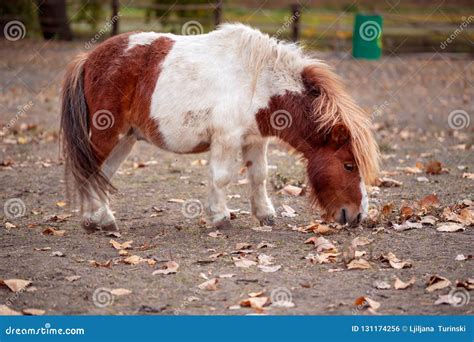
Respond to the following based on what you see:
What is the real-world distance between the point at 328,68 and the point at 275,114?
75 centimetres

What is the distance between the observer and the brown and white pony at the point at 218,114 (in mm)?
6562

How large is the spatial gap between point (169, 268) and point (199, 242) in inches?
32.3

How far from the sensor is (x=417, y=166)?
952 centimetres

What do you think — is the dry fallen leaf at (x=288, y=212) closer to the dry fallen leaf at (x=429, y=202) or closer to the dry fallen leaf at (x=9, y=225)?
the dry fallen leaf at (x=429, y=202)

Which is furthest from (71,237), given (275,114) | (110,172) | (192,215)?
(275,114)

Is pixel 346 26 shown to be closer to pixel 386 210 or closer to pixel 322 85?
pixel 386 210

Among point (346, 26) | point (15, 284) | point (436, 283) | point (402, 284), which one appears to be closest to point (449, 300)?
point (436, 283)

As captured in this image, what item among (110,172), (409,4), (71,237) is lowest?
(71,237)

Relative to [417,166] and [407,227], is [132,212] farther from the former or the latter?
[417,166]

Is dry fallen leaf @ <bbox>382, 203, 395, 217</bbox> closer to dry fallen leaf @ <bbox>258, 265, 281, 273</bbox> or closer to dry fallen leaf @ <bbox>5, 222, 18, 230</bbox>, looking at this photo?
dry fallen leaf @ <bbox>258, 265, 281, 273</bbox>

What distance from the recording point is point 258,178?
7051mm

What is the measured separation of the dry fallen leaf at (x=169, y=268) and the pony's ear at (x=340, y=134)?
74.4 inches

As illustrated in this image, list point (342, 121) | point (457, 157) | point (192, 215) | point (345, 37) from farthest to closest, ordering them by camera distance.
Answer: point (345, 37)
point (457, 157)
point (192, 215)
point (342, 121)

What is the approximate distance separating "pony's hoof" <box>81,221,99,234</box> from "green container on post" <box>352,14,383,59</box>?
10.3m
